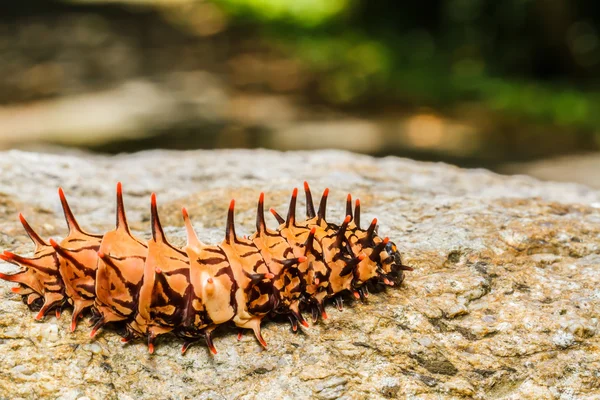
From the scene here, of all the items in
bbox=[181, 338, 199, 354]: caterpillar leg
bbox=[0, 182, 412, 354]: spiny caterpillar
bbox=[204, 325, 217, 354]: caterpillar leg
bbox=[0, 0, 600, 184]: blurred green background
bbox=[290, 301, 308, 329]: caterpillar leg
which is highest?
bbox=[0, 0, 600, 184]: blurred green background

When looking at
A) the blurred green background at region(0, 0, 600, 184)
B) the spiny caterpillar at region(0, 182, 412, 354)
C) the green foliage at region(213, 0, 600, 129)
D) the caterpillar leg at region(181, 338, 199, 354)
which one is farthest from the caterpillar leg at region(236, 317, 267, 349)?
the green foliage at region(213, 0, 600, 129)

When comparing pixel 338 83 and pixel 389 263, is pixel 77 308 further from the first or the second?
pixel 338 83

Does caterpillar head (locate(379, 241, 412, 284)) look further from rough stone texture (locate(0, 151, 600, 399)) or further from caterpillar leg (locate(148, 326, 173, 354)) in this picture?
caterpillar leg (locate(148, 326, 173, 354))

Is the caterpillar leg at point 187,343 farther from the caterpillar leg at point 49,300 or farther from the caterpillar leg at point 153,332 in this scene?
the caterpillar leg at point 49,300

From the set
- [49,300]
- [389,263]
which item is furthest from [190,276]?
[389,263]

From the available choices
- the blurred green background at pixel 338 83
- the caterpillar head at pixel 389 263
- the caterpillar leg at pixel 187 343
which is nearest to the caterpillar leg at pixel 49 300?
the caterpillar leg at pixel 187 343
